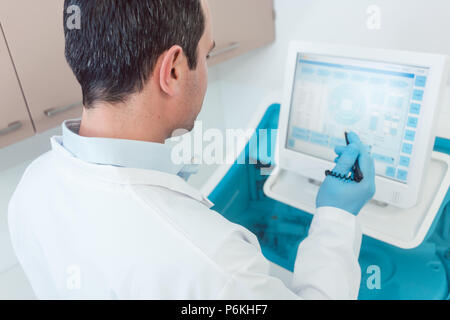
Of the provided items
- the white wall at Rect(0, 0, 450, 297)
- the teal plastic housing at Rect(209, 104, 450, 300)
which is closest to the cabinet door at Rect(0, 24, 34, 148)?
the white wall at Rect(0, 0, 450, 297)

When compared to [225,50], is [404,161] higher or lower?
lower

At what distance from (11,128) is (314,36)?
3.26 feet

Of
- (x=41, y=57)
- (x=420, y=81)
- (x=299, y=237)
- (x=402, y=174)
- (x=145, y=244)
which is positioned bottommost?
(x=299, y=237)

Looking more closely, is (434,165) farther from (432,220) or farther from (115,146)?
(115,146)

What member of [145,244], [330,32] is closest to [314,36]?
[330,32]

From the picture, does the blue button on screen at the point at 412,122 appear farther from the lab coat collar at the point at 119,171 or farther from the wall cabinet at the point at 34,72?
the wall cabinet at the point at 34,72

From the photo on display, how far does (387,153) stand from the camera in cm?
90

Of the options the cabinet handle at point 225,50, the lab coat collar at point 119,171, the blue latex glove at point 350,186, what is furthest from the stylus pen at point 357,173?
the cabinet handle at point 225,50

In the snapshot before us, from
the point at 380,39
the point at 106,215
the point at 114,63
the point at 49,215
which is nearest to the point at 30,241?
the point at 49,215

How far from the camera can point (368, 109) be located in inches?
35.6

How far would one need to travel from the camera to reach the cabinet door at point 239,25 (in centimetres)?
125

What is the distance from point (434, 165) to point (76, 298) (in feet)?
2.87

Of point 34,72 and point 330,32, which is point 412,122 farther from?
point 34,72

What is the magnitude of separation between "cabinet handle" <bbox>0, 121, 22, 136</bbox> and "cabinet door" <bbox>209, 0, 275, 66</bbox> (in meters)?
0.63
